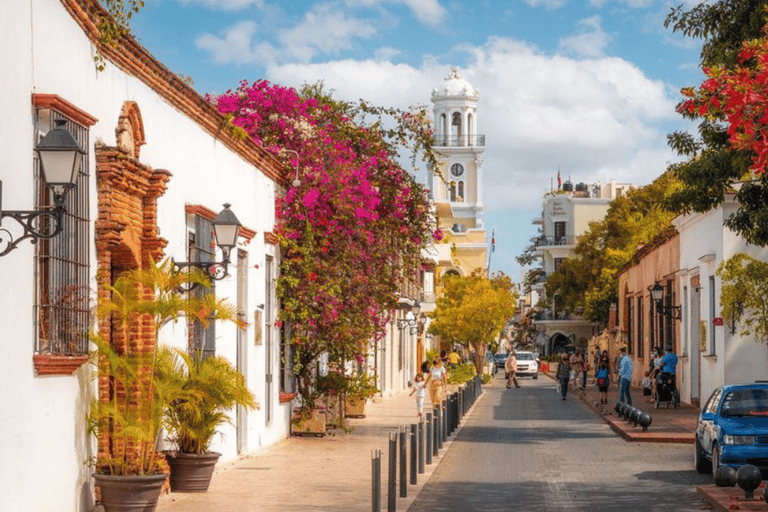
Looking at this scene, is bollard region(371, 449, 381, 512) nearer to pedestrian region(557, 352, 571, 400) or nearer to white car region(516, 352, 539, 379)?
pedestrian region(557, 352, 571, 400)

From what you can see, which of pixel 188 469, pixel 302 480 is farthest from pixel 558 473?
pixel 188 469

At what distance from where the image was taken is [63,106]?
12148 mm

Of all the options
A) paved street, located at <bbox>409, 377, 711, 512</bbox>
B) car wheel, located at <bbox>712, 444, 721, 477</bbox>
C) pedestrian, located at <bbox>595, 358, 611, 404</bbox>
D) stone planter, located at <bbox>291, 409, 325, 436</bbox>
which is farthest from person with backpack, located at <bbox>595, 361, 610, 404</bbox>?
car wheel, located at <bbox>712, 444, 721, 477</bbox>

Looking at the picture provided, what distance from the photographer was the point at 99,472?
13367 mm

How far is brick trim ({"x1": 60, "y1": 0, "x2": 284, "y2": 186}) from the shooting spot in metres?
13.3

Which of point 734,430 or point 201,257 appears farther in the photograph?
point 201,257

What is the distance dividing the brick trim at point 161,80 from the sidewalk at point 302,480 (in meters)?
4.73

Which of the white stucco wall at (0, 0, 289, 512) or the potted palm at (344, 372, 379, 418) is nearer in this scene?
the white stucco wall at (0, 0, 289, 512)

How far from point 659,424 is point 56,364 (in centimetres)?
2016

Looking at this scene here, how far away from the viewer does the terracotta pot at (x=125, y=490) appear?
12898 mm

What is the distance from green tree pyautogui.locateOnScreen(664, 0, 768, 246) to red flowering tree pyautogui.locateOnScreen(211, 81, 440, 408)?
697 centimetres

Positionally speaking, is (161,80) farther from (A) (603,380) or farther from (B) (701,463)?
(A) (603,380)

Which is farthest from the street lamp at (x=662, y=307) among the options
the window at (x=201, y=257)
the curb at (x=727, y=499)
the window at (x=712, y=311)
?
the curb at (x=727, y=499)

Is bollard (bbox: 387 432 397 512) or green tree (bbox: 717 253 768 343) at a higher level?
green tree (bbox: 717 253 768 343)
